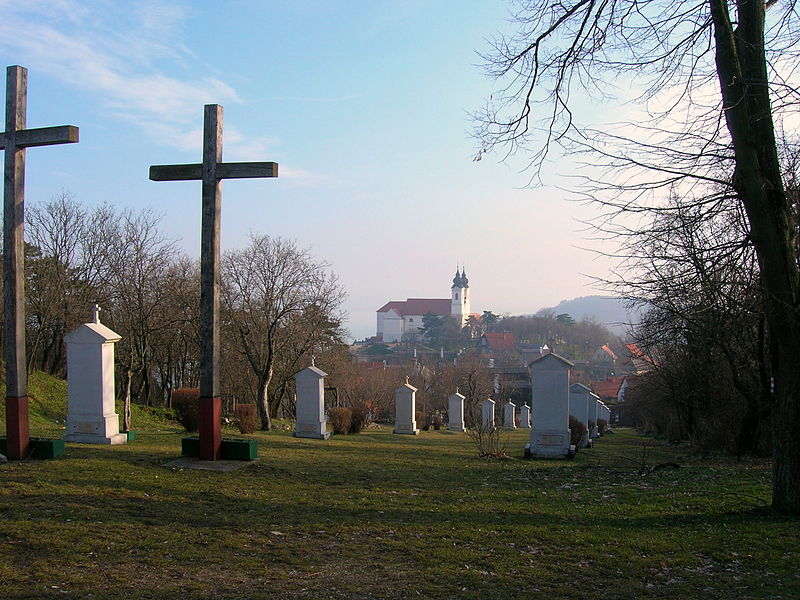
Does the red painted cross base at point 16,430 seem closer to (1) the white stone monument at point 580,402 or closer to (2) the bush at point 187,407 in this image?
(2) the bush at point 187,407

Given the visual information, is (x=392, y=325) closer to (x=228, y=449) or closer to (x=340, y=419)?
(x=340, y=419)

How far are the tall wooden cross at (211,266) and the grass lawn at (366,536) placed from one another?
0.72 metres

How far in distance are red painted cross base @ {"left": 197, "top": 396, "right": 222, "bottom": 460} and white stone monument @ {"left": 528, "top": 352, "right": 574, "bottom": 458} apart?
744cm

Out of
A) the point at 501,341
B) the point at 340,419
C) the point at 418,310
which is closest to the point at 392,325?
the point at 418,310

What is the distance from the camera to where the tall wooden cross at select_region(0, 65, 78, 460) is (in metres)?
8.09

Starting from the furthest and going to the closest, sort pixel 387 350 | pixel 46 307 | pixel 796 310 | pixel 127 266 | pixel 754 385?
pixel 387 350 < pixel 127 266 < pixel 46 307 < pixel 754 385 < pixel 796 310

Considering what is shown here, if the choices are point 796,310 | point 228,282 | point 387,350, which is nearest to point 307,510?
point 796,310

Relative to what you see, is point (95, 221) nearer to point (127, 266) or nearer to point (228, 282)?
point (127, 266)

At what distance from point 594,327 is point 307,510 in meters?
88.5

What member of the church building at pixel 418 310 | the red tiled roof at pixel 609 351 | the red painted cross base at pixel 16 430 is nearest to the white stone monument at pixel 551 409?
the red painted cross base at pixel 16 430

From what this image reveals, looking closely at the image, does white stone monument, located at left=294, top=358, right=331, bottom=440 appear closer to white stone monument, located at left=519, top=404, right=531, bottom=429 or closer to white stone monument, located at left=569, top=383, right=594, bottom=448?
white stone monument, located at left=569, top=383, right=594, bottom=448

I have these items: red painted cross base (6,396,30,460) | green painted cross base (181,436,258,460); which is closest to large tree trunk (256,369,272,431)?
green painted cross base (181,436,258,460)

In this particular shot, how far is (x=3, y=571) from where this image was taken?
4.32m

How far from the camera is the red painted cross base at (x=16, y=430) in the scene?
8031mm
